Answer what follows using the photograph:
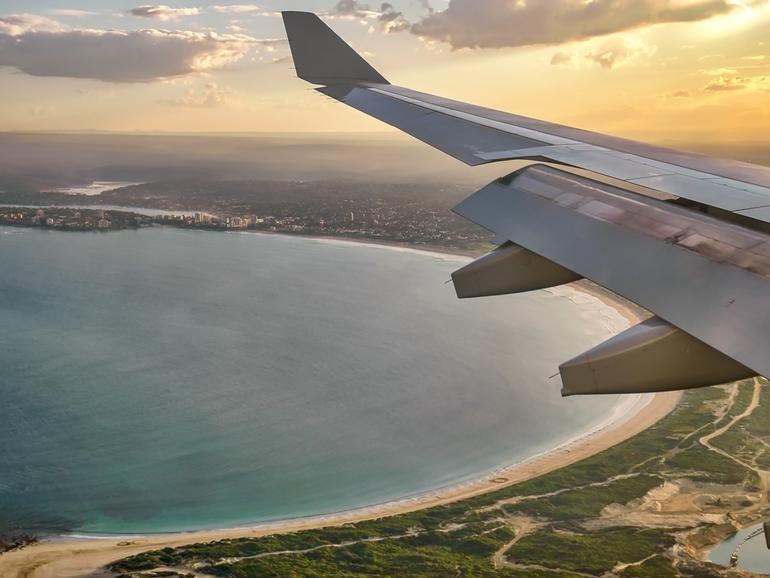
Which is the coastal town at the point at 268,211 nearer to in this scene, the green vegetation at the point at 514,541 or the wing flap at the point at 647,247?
the green vegetation at the point at 514,541

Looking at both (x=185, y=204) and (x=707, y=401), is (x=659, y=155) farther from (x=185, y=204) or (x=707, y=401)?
(x=185, y=204)

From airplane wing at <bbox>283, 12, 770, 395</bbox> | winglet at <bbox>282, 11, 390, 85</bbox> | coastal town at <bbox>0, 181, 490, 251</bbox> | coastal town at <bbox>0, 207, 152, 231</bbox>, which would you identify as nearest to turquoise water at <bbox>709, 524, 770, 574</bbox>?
airplane wing at <bbox>283, 12, 770, 395</bbox>

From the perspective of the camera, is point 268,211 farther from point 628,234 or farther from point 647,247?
point 647,247

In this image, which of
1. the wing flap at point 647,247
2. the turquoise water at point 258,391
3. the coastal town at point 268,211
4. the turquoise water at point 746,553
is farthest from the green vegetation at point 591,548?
the coastal town at point 268,211

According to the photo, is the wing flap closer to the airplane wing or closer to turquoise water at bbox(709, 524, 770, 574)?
A: the airplane wing

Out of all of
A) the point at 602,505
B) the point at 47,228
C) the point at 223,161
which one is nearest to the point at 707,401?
the point at 602,505

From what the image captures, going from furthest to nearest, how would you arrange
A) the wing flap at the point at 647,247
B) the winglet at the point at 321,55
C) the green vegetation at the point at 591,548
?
the green vegetation at the point at 591,548
the winglet at the point at 321,55
the wing flap at the point at 647,247
